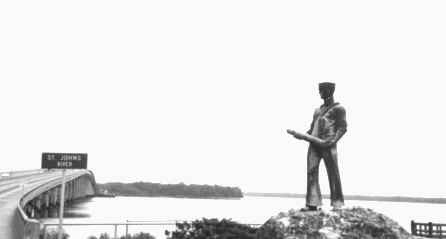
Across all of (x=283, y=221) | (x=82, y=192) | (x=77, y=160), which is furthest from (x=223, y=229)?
(x=82, y=192)

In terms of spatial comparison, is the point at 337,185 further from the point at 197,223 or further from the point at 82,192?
the point at 82,192

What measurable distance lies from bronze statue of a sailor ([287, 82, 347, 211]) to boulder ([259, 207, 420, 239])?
1.61ft

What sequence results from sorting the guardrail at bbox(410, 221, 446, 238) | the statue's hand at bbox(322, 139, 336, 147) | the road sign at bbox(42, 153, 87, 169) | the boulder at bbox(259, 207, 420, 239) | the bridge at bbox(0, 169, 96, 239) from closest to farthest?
1. the boulder at bbox(259, 207, 420, 239)
2. the statue's hand at bbox(322, 139, 336, 147)
3. the road sign at bbox(42, 153, 87, 169)
4. the bridge at bbox(0, 169, 96, 239)
5. the guardrail at bbox(410, 221, 446, 238)

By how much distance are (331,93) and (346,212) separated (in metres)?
2.89

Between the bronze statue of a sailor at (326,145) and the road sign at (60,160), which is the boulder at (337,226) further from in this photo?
the road sign at (60,160)

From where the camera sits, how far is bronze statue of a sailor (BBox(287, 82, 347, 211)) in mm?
12414

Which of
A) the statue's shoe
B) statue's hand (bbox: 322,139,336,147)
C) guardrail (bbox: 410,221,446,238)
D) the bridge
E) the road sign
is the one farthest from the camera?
guardrail (bbox: 410,221,446,238)

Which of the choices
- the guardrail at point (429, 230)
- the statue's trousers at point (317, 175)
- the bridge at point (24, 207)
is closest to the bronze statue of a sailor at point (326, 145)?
the statue's trousers at point (317, 175)

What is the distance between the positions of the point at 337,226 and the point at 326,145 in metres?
1.98

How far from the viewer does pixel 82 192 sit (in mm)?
129500

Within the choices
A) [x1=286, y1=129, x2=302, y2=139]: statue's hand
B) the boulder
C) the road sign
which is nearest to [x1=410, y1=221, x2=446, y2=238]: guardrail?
the boulder

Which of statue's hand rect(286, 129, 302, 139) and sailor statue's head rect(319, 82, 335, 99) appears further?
sailor statue's head rect(319, 82, 335, 99)

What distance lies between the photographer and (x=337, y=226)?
37.4 feet

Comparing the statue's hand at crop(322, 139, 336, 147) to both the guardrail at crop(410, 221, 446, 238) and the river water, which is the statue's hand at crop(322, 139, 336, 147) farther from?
the guardrail at crop(410, 221, 446, 238)
